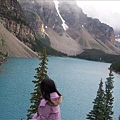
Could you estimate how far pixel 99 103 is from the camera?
3161cm

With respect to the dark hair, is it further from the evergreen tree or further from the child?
the evergreen tree

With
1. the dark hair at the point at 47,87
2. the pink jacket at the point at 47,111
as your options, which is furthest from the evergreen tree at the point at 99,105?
the dark hair at the point at 47,87

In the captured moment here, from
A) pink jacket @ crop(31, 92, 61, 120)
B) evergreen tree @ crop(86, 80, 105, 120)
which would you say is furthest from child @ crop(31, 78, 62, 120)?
evergreen tree @ crop(86, 80, 105, 120)

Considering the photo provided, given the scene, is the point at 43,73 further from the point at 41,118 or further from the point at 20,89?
the point at 20,89

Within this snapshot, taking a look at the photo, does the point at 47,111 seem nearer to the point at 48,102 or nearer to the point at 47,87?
the point at 48,102

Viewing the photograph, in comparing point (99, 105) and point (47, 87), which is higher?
point (47, 87)

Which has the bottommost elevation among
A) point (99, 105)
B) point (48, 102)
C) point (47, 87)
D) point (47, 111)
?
point (99, 105)

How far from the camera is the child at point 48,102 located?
7.35 meters

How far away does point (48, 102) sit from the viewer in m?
7.40

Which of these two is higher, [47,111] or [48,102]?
[48,102]

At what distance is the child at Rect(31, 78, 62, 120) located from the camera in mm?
7348

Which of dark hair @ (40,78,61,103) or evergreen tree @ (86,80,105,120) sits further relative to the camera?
evergreen tree @ (86,80,105,120)

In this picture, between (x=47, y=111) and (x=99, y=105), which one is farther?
(x=99, y=105)

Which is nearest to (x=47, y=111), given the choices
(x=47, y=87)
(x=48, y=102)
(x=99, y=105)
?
(x=48, y=102)
